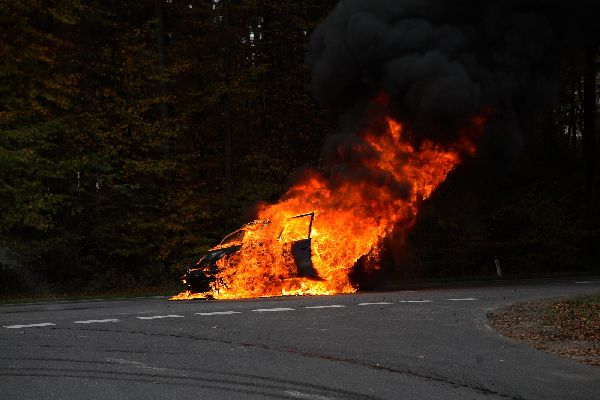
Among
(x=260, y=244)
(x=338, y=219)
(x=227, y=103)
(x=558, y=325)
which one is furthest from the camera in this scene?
(x=227, y=103)

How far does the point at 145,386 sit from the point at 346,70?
610 inches

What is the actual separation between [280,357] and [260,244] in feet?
32.5

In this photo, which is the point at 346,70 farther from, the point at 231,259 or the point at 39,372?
the point at 39,372

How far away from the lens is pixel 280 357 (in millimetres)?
Answer: 9547

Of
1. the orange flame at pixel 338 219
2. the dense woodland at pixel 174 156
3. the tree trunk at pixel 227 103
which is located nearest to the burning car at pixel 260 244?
the orange flame at pixel 338 219

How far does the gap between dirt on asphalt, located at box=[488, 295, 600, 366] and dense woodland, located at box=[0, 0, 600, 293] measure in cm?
1165

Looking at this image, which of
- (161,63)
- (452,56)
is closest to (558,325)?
(452,56)

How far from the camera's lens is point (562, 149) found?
46.9 meters

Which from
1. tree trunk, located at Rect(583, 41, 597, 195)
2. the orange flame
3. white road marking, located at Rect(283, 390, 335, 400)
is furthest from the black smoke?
tree trunk, located at Rect(583, 41, 597, 195)

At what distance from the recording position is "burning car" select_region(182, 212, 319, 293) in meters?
18.9

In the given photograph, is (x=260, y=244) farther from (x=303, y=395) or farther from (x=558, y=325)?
(x=303, y=395)

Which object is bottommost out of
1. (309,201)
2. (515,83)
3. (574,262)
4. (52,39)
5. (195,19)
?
Answer: (574,262)

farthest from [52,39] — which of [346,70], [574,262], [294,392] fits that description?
[294,392]

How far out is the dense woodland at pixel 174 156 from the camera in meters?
28.6
